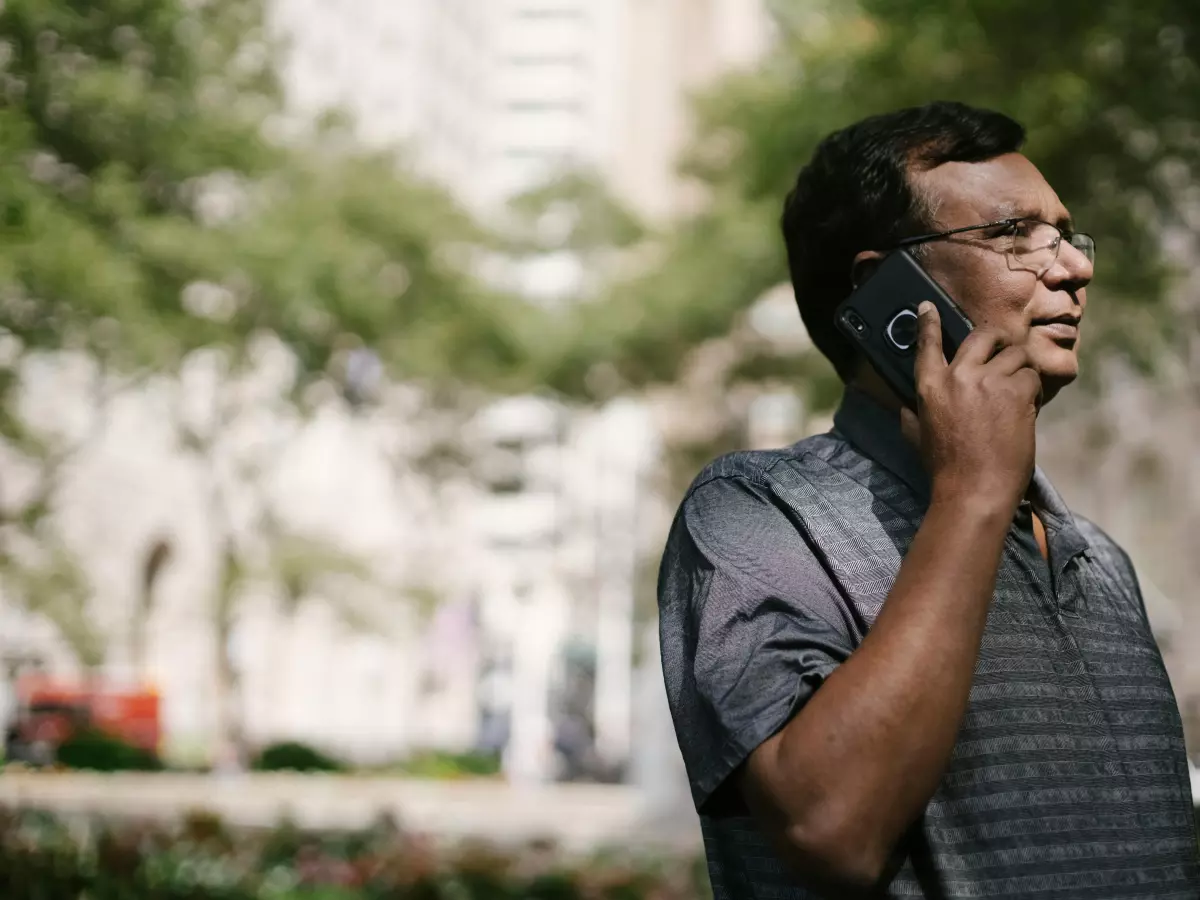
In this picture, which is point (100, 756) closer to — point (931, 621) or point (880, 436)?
point (880, 436)

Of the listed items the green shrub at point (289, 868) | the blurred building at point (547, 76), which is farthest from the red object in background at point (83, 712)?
the blurred building at point (547, 76)

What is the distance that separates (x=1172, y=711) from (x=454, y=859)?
6.91 metres

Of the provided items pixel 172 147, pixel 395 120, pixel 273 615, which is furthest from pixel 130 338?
pixel 395 120

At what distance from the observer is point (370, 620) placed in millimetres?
26516

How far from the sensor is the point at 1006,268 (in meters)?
1.85

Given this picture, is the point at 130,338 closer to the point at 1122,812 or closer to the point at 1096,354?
the point at 1096,354

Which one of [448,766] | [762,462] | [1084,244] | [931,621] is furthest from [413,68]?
[931,621]

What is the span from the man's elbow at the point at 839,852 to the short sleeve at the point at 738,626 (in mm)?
100

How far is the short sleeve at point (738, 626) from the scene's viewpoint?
59.4 inches

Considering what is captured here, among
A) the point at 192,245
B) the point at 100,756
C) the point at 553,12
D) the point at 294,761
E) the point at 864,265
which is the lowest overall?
the point at 294,761

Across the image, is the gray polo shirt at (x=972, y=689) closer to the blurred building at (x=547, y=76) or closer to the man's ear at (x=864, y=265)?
the man's ear at (x=864, y=265)

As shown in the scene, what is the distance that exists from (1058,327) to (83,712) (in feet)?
86.8

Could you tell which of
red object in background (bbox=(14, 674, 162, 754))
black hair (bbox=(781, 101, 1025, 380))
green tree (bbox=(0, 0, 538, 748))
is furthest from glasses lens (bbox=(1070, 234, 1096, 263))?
red object in background (bbox=(14, 674, 162, 754))

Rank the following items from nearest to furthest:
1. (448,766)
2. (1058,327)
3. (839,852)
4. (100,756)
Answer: (839,852) < (1058,327) < (100,756) < (448,766)
